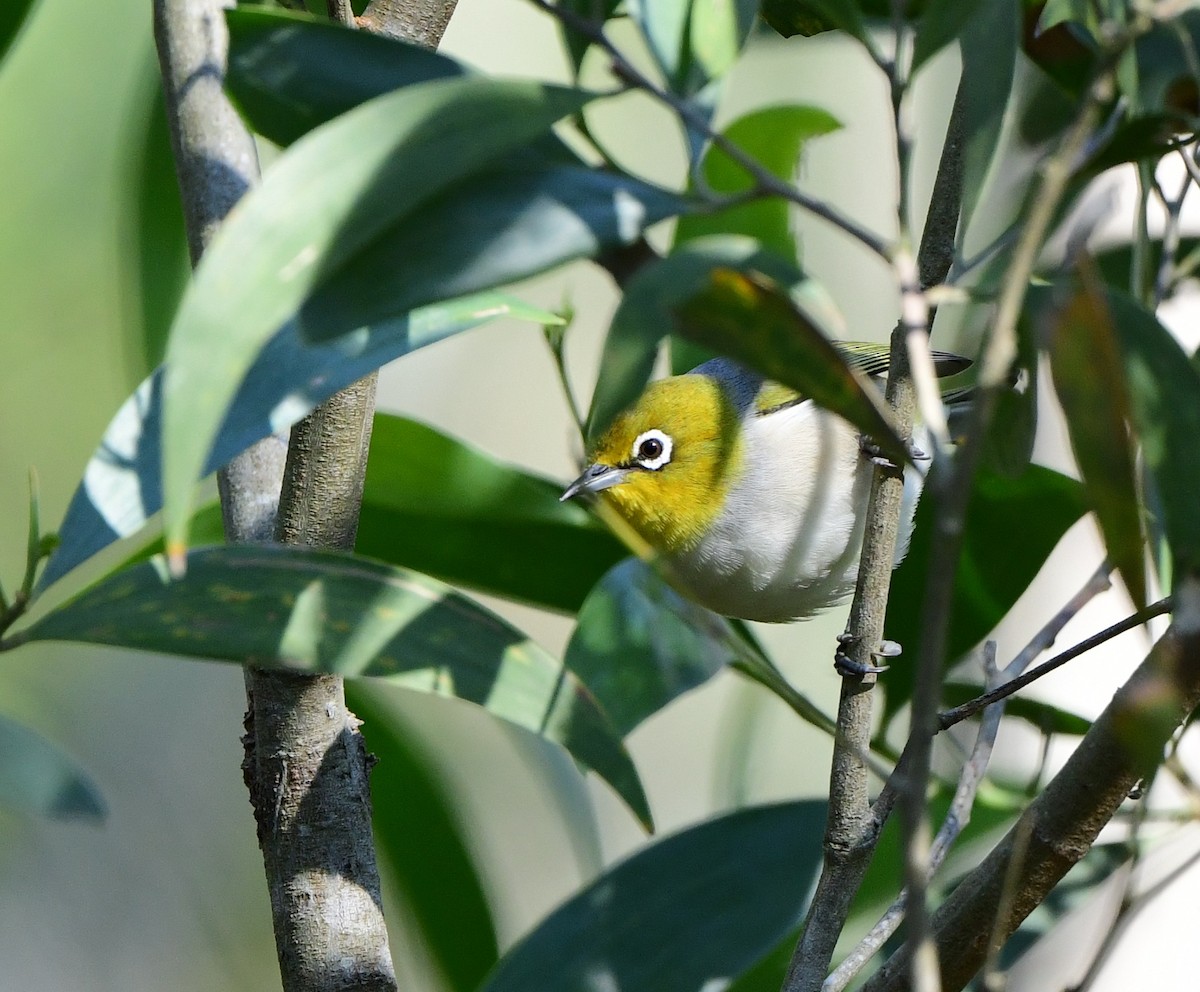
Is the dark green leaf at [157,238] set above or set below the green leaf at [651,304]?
below

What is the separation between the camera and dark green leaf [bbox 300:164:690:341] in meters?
0.60

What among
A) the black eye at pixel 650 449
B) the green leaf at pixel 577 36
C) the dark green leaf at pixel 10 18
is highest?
the green leaf at pixel 577 36

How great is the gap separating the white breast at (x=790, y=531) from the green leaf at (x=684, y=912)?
32 cm

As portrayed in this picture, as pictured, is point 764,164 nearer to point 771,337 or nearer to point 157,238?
point 157,238

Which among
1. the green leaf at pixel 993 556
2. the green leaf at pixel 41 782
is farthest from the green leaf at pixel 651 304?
the green leaf at pixel 993 556

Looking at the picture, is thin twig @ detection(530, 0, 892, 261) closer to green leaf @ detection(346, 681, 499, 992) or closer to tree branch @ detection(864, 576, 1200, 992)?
tree branch @ detection(864, 576, 1200, 992)

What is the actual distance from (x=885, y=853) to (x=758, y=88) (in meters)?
3.71

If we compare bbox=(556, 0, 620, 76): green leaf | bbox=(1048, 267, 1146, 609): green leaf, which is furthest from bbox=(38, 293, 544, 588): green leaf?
bbox=(1048, 267, 1146, 609): green leaf

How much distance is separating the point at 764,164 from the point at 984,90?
2.56 ft

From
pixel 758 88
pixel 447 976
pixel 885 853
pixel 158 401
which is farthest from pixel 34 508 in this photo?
pixel 758 88

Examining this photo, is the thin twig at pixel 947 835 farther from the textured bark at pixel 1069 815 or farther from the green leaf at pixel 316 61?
the green leaf at pixel 316 61

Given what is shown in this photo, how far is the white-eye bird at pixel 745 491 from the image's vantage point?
1.62 meters

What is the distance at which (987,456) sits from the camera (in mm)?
1028

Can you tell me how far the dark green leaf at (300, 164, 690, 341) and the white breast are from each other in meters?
1.00
